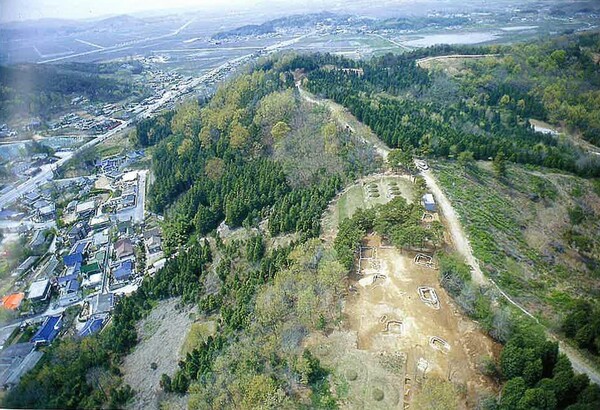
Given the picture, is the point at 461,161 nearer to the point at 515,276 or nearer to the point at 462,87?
the point at 515,276

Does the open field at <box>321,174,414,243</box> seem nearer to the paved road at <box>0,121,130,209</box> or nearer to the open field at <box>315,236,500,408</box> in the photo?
the open field at <box>315,236,500,408</box>

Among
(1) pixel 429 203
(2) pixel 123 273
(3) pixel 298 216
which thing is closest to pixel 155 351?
(3) pixel 298 216

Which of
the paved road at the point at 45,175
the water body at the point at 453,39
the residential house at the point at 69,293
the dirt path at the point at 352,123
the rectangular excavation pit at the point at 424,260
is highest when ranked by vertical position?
the water body at the point at 453,39

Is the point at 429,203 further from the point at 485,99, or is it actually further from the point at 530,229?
the point at 485,99

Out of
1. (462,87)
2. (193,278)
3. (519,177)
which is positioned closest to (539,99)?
(462,87)

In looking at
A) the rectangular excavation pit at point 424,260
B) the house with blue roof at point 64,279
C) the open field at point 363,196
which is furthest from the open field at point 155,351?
the rectangular excavation pit at point 424,260

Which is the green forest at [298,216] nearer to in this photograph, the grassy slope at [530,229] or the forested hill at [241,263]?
the forested hill at [241,263]

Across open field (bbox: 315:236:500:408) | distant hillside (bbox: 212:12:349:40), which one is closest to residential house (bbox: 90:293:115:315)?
open field (bbox: 315:236:500:408)
